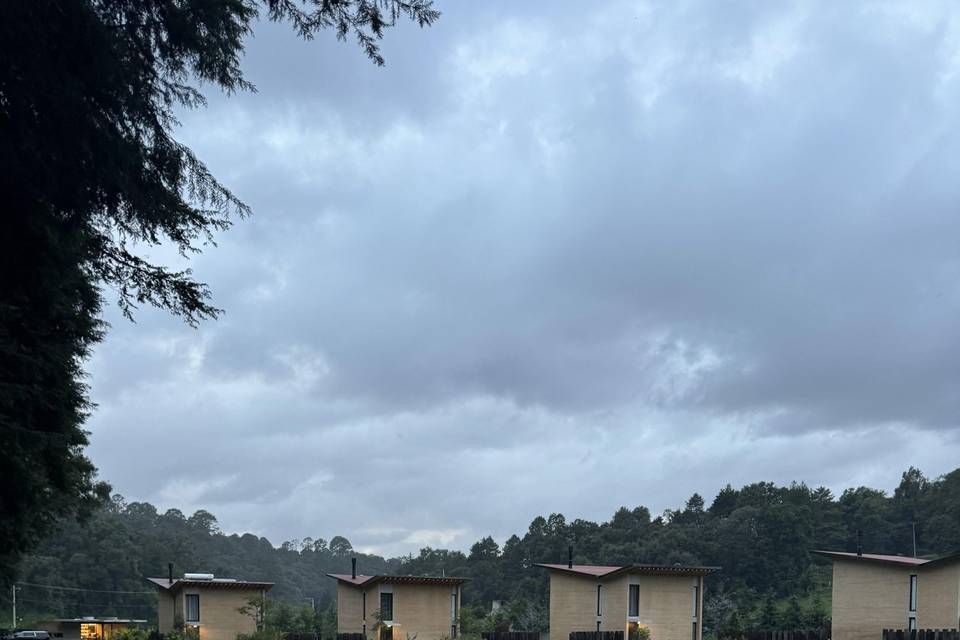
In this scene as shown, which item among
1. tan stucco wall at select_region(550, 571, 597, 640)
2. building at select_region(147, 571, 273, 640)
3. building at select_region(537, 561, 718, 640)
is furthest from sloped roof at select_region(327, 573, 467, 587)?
building at select_region(537, 561, 718, 640)

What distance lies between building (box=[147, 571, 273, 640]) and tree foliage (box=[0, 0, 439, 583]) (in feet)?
136

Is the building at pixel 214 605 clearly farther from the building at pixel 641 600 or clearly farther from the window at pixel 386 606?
the building at pixel 641 600

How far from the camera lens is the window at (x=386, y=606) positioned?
47.9 m

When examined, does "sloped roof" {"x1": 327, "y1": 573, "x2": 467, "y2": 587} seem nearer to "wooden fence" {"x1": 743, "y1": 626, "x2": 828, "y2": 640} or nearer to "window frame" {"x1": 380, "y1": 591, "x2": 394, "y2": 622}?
"window frame" {"x1": 380, "y1": 591, "x2": 394, "y2": 622}

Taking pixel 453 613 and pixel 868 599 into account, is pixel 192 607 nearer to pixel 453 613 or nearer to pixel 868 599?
pixel 453 613

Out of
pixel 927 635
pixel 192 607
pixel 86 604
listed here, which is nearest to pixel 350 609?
pixel 192 607

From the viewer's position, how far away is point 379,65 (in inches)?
454

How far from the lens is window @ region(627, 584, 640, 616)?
158 ft

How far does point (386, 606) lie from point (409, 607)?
1.10m

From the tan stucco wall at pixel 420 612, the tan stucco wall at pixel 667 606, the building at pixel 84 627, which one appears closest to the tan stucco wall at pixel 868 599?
the tan stucco wall at pixel 667 606

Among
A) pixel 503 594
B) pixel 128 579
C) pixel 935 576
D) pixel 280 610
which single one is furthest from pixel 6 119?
pixel 128 579

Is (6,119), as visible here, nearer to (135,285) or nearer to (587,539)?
(135,285)

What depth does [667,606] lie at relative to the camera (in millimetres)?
48625

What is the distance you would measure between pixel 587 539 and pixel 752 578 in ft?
48.4
